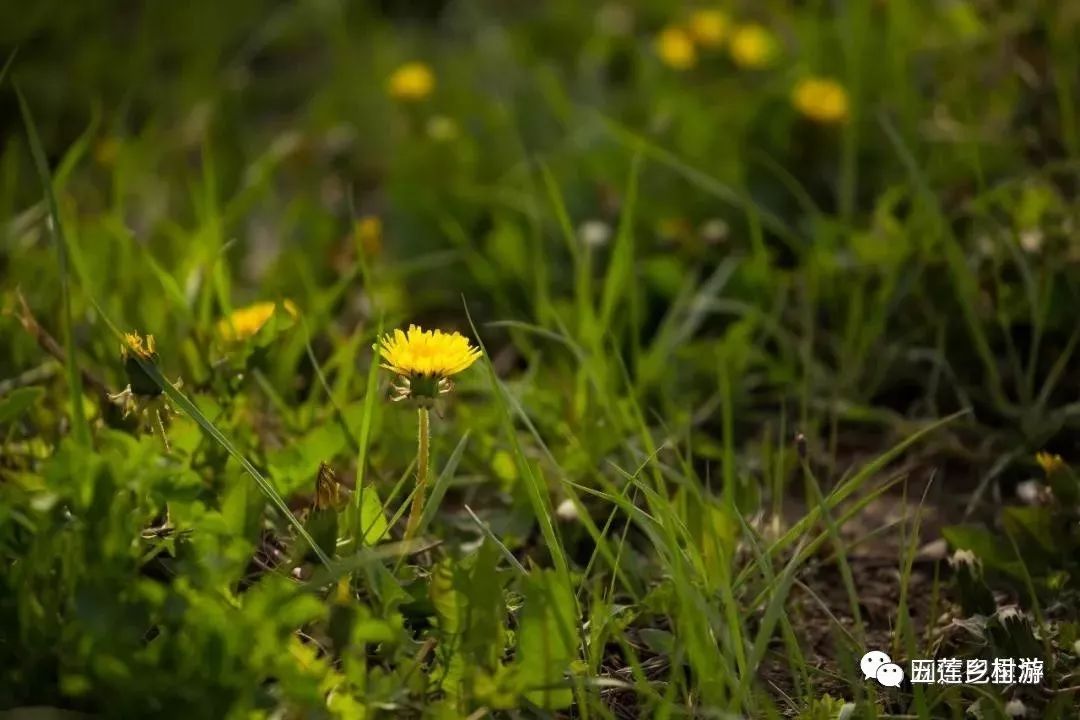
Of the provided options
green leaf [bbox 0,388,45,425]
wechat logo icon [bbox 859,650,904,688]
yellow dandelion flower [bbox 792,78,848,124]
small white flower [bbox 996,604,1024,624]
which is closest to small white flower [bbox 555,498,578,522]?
wechat logo icon [bbox 859,650,904,688]

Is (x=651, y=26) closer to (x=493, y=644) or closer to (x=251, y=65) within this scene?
(x=251, y=65)

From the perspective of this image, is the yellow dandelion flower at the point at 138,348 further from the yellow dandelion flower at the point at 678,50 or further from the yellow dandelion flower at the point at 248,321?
the yellow dandelion flower at the point at 678,50

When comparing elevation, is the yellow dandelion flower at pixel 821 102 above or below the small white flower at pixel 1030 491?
above

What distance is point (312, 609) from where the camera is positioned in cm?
111

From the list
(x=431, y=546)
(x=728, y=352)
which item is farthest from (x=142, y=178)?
(x=431, y=546)

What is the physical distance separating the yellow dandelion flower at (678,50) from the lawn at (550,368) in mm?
10

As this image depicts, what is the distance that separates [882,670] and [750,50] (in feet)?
5.44

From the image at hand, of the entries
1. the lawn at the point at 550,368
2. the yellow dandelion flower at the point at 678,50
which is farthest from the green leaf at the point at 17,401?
the yellow dandelion flower at the point at 678,50

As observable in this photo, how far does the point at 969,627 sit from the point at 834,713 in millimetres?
211

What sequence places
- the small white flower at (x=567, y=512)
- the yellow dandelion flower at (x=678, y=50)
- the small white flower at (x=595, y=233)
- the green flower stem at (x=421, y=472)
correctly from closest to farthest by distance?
1. the green flower stem at (x=421, y=472)
2. the small white flower at (x=567, y=512)
3. the small white flower at (x=595, y=233)
4. the yellow dandelion flower at (x=678, y=50)

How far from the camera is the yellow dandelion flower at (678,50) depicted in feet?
8.63

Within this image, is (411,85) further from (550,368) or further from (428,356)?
(428,356)

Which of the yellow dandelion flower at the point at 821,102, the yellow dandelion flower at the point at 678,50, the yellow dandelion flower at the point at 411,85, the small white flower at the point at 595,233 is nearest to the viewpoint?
the small white flower at the point at 595,233

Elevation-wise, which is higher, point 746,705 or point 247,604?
point 247,604
